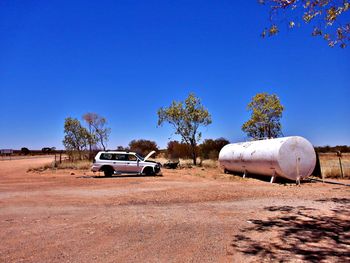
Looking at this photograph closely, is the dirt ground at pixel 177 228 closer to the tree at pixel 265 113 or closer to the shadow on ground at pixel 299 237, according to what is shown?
the shadow on ground at pixel 299 237

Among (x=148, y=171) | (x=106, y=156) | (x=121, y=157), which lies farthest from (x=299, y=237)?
(x=106, y=156)

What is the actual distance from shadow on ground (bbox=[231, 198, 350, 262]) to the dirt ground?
0.7 inches

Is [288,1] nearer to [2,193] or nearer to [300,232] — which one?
[300,232]

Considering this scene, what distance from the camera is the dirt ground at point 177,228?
22.2 ft

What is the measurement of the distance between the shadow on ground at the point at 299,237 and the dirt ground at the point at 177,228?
0.06 feet

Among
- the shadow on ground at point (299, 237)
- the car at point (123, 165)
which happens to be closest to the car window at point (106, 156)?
the car at point (123, 165)

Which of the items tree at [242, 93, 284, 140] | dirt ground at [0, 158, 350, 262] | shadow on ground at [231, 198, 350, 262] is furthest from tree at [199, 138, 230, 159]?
shadow on ground at [231, 198, 350, 262]

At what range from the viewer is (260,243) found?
747cm

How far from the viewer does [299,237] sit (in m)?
7.89

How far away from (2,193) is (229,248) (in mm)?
12810

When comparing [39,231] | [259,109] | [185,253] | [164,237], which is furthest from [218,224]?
[259,109]

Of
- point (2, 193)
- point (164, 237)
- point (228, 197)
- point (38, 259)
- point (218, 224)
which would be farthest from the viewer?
point (2, 193)

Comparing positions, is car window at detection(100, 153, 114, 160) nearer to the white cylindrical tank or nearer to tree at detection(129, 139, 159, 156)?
the white cylindrical tank

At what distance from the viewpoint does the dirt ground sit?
6.77m
